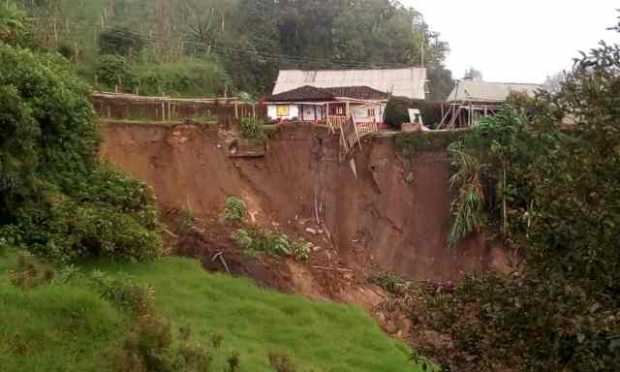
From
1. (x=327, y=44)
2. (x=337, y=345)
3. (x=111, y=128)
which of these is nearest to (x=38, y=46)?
(x=111, y=128)

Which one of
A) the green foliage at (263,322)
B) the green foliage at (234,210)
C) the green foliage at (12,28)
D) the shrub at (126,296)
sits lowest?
the green foliage at (263,322)

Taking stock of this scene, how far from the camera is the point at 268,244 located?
64.2ft

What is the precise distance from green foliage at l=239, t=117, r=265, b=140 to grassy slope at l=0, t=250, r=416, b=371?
793 cm

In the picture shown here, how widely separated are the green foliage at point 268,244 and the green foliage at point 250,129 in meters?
4.87

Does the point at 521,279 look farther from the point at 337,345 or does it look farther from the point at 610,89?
the point at 337,345

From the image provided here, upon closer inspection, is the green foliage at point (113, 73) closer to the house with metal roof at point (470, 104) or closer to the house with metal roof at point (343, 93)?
the house with metal roof at point (343, 93)

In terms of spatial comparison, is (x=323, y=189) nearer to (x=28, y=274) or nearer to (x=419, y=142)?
(x=419, y=142)

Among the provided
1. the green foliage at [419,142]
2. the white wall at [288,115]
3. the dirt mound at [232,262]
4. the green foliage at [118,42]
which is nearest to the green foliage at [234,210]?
the dirt mound at [232,262]

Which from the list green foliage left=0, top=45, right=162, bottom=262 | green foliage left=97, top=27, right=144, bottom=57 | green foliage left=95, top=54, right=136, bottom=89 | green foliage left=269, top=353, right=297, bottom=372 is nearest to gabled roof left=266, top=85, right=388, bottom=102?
green foliage left=95, top=54, right=136, bottom=89

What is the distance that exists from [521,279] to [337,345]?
9825 mm

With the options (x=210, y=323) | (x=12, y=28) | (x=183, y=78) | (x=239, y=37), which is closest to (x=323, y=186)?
(x=210, y=323)

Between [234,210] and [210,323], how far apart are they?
768 centimetres

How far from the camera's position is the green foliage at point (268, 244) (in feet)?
63.0

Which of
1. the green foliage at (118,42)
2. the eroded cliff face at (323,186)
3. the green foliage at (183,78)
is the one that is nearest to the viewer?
the eroded cliff face at (323,186)
